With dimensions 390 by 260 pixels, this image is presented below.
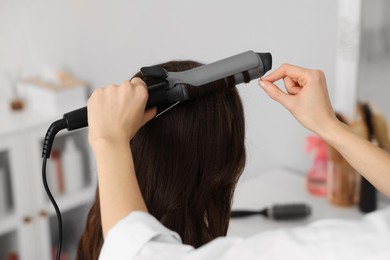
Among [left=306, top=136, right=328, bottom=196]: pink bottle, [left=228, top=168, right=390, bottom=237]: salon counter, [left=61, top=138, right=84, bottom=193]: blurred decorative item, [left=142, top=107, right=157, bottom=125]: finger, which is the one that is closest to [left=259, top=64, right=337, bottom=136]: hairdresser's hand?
[left=142, top=107, right=157, bottom=125]: finger

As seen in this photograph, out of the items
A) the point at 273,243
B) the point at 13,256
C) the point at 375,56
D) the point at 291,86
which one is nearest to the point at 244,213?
the point at 375,56

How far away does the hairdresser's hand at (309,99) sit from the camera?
2.87ft

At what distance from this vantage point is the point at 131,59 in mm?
2236

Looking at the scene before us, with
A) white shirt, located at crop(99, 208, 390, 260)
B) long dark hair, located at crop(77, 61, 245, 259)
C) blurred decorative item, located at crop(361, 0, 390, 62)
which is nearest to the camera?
white shirt, located at crop(99, 208, 390, 260)

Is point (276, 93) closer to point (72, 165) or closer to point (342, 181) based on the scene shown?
point (342, 181)

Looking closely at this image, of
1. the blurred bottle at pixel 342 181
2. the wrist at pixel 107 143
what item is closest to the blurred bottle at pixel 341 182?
the blurred bottle at pixel 342 181

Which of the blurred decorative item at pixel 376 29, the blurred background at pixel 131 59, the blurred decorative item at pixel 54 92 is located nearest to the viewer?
the blurred decorative item at pixel 376 29

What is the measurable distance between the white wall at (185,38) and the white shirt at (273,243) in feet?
3.58

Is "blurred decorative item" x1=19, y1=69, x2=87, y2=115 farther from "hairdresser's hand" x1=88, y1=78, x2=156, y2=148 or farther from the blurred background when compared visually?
"hairdresser's hand" x1=88, y1=78, x2=156, y2=148

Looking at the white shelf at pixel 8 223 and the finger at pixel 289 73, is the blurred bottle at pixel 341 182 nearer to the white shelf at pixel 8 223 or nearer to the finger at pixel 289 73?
the finger at pixel 289 73

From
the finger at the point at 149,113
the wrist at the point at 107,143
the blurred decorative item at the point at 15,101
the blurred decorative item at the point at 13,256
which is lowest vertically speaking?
the blurred decorative item at the point at 13,256

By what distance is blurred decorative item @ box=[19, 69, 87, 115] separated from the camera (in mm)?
2357

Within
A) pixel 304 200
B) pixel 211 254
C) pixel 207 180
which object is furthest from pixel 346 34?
pixel 211 254

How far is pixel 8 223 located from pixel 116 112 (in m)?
1.64
